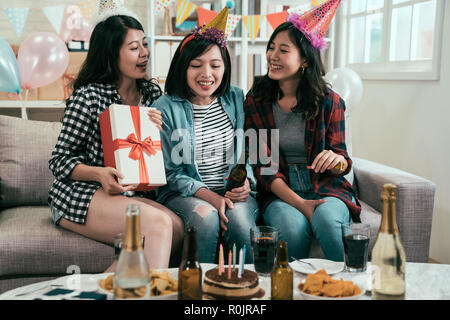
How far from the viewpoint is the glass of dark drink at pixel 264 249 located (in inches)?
51.3

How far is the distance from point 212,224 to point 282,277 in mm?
751

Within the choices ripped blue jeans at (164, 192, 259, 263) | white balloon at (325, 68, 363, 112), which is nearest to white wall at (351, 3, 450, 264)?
white balloon at (325, 68, 363, 112)

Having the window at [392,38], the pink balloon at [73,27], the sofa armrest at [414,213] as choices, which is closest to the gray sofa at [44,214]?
the sofa armrest at [414,213]

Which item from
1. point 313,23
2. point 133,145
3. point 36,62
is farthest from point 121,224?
point 36,62

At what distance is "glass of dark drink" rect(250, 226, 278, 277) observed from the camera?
4.27ft

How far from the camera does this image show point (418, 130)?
296 centimetres

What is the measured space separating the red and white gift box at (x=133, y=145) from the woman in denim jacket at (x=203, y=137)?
19 cm

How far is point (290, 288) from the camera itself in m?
1.08

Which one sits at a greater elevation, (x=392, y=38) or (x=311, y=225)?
(x=392, y=38)

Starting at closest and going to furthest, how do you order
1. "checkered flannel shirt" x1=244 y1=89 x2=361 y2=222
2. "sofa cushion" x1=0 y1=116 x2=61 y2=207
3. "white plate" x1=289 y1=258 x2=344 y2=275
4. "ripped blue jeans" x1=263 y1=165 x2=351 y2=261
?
"white plate" x1=289 y1=258 x2=344 y2=275 → "ripped blue jeans" x1=263 y1=165 x2=351 y2=261 → "checkered flannel shirt" x1=244 y1=89 x2=361 y2=222 → "sofa cushion" x1=0 y1=116 x2=61 y2=207

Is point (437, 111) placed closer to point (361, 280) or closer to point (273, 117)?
point (273, 117)

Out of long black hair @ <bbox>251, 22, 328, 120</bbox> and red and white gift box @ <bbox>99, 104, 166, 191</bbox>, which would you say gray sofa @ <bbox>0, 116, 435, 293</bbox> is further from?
long black hair @ <bbox>251, 22, 328, 120</bbox>

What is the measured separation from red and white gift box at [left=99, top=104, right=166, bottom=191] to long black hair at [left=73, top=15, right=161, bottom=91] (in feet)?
0.93

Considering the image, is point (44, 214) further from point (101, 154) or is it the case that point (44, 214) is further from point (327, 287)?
point (327, 287)
